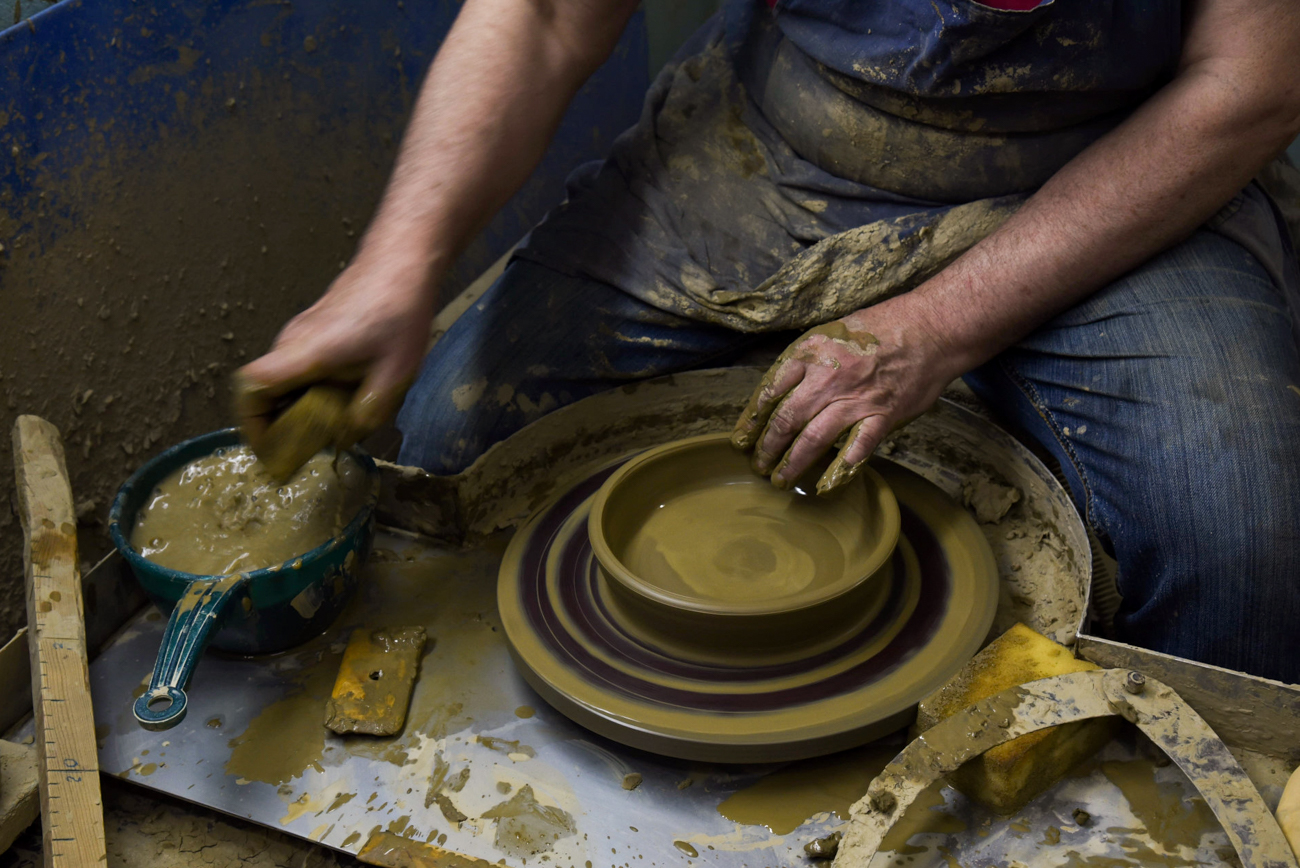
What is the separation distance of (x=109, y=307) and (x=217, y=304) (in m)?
0.28

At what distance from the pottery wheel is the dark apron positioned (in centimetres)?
47

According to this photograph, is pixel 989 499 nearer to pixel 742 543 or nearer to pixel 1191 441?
pixel 1191 441

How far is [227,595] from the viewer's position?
1.25 meters

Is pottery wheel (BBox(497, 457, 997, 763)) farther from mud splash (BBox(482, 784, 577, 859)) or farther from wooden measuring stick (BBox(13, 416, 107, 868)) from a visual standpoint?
wooden measuring stick (BBox(13, 416, 107, 868))

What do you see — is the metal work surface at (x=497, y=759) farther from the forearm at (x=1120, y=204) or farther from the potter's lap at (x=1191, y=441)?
the forearm at (x=1120, y=204)

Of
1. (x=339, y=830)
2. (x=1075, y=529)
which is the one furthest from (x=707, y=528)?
(x=339, y=830)

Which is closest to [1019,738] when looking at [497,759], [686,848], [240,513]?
[686,848]

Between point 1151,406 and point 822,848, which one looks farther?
point 1151,406

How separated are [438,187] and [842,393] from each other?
713mm

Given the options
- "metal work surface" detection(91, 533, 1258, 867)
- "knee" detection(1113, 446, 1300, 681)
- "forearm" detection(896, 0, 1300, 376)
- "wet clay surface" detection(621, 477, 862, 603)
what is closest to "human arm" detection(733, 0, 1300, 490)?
"forearm" detection(896, 0, 1300, 376)

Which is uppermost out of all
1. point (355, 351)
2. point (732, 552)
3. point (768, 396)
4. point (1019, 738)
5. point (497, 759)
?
point (355, 351)

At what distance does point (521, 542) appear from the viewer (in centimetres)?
149

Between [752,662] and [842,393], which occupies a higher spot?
[842,393]

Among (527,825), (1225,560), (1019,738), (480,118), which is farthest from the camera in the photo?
(480,118)
